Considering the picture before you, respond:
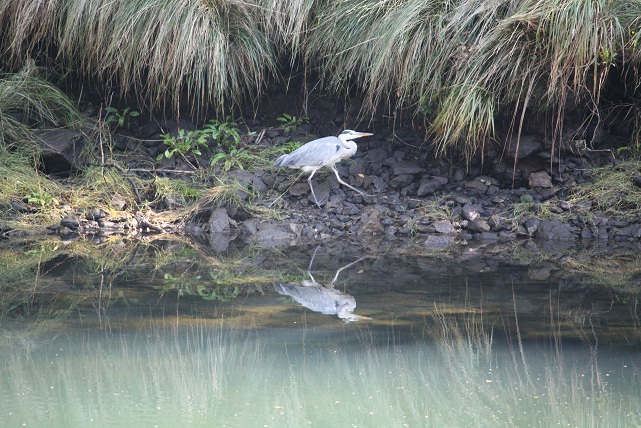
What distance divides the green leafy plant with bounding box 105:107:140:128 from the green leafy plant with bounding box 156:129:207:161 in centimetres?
42

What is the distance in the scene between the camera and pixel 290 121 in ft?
23.3

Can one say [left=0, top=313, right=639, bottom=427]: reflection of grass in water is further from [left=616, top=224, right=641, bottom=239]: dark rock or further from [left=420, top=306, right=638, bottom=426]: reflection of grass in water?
[left=616, top=224, right=641, bottom=239]: dark rock

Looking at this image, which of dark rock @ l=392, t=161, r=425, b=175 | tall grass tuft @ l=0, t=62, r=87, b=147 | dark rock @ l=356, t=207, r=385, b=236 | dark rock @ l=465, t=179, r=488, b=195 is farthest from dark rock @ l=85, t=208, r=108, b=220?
dark rock @ l=465, t=179, r=488, b=195

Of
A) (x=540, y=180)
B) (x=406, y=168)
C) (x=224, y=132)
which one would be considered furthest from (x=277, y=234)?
(x=540, y=180)

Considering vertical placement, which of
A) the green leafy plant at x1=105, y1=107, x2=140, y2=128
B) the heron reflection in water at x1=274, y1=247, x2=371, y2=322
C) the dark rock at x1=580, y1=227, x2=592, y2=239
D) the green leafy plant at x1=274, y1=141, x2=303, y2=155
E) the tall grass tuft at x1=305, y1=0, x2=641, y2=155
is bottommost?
the heron reflection in water at x1=274, y1=247, x2=371, y2=322

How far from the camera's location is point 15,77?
6.73 metres

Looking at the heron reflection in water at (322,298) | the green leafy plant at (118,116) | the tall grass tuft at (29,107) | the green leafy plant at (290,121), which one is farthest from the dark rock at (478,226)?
the tall grass tuft at (29,107)

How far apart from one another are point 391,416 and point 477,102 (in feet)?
11.5

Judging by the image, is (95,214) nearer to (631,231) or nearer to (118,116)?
(118,116)

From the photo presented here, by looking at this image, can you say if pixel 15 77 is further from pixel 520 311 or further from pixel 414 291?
pixel 520 311

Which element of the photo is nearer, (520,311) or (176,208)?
(520,311)

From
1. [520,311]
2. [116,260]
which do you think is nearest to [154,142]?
[116,260]

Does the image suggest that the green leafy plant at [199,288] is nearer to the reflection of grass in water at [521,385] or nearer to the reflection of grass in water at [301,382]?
the reflection of grass in water at [301,382]

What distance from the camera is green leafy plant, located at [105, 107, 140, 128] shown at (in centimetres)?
697
